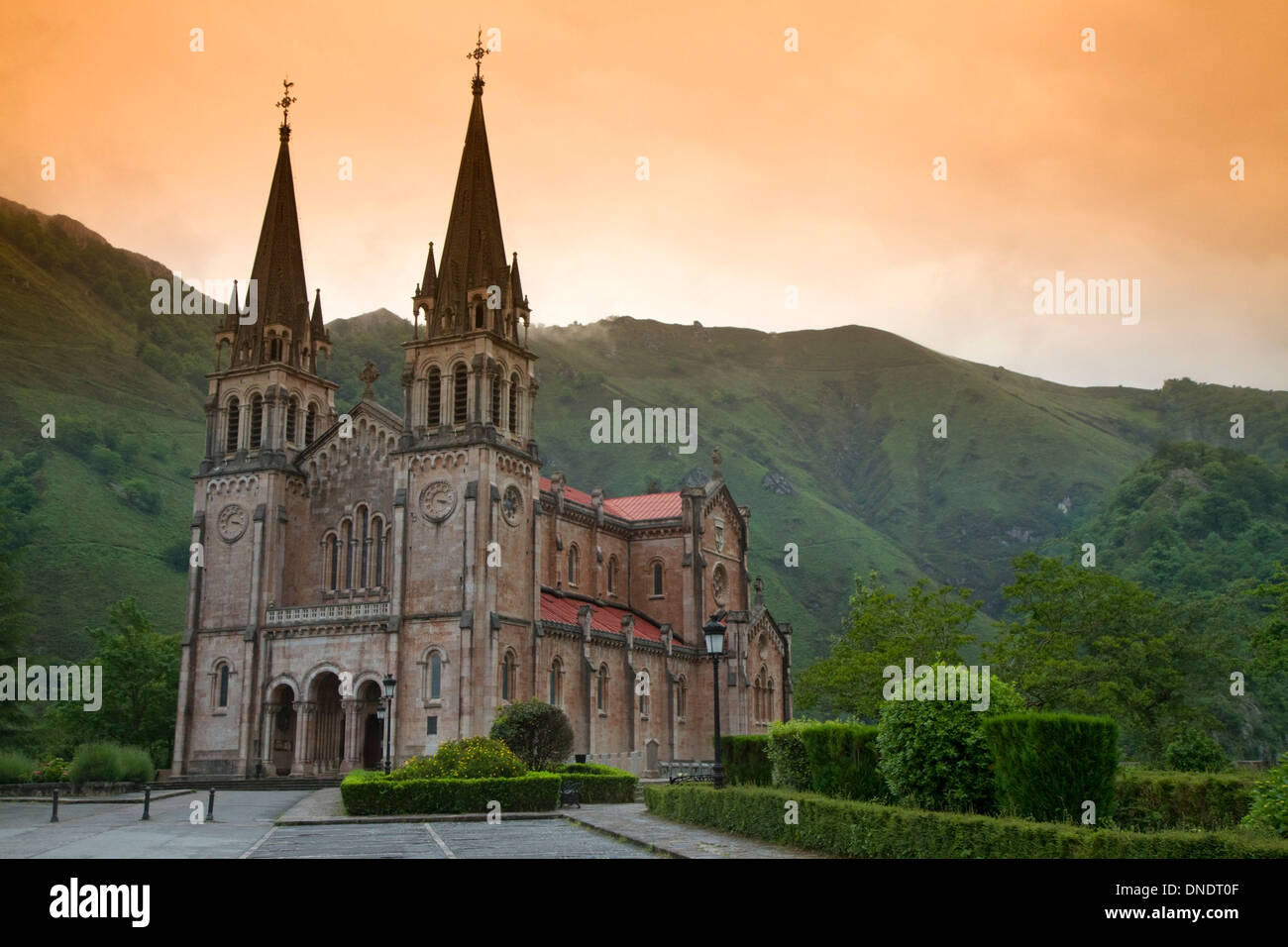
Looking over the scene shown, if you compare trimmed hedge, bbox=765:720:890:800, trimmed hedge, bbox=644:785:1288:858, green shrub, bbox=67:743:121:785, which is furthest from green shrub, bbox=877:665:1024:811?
green shrub, bbox=67:743:121:785

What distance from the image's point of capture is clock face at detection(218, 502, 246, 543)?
5838 cm

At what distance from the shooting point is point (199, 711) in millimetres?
56375

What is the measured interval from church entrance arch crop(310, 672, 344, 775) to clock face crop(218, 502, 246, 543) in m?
9.26

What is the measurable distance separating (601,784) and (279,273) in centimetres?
3504

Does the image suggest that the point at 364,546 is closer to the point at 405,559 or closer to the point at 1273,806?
the point at 405,559

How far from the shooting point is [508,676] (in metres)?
52.2

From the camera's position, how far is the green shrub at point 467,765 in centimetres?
3544

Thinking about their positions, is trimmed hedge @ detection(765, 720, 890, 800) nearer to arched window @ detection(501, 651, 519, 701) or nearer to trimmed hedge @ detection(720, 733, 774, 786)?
trimmed hedge @ detection(720, 733, 774, 786)

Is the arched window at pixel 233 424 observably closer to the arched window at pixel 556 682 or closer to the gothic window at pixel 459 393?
the gothic window at pixel 459 393

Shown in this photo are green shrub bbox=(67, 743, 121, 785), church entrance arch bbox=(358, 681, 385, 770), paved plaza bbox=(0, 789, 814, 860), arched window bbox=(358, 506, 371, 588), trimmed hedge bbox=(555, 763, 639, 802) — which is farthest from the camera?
→ arched window bbox=(358, 506, 371, 588)

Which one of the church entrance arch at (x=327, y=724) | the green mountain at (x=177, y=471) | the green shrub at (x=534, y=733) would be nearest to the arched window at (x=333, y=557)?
the church entrance arch at (x=327, y=724)
